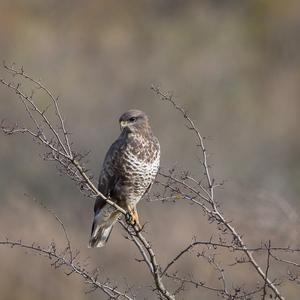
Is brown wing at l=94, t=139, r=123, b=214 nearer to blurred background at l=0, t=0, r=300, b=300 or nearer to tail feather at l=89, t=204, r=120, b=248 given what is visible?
tail feather at l=89, t=204, r=120, b=248

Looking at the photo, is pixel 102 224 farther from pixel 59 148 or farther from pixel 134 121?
pixel 59 148

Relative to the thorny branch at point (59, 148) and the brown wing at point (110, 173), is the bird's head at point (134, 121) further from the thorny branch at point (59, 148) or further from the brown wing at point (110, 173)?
the thorny branch at point (59, 148)

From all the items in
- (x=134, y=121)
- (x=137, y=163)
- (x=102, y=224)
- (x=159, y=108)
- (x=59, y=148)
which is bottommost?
(x=59, y=148)

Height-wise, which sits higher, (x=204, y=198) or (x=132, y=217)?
(x=132, y=217)

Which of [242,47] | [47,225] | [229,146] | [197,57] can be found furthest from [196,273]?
[242,47]

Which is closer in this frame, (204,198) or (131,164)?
(204,198)

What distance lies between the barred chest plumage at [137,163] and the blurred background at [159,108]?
0.24 m

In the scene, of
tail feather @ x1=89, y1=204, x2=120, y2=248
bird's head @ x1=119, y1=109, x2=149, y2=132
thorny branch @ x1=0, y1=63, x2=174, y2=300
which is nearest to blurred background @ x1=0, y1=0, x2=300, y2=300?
bird's head @ x1=119, y1=109, x2=149, y2=132

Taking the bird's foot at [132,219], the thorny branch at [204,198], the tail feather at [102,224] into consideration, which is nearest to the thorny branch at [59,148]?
the thorny branch at [204,198]

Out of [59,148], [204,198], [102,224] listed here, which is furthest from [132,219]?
[59,148]

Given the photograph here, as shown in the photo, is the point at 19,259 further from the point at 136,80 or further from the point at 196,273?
the point at 136,80

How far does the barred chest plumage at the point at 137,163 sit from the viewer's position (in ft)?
24.1

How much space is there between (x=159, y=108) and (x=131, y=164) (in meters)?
10.9

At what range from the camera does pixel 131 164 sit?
24.2 feet
